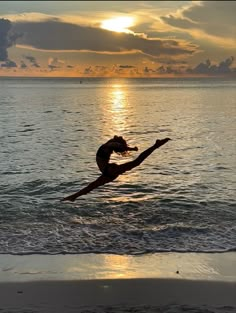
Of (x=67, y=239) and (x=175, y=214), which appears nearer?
(x=67, y=239)

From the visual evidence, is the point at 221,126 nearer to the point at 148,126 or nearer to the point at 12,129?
the point at 148,126

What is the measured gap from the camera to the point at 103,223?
12.9 metres

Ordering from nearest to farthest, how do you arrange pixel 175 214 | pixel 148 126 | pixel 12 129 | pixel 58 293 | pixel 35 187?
pixel 58 293, pixel 175 214, pixel 35 187, pixel 12 129, pixel 148 126

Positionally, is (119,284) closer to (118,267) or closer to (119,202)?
(118,267)

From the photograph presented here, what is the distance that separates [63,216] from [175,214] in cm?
316

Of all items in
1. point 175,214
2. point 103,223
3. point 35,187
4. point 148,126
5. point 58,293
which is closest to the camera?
point 58,293

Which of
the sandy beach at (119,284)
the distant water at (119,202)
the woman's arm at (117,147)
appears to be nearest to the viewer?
the woman's arm at (117,147)

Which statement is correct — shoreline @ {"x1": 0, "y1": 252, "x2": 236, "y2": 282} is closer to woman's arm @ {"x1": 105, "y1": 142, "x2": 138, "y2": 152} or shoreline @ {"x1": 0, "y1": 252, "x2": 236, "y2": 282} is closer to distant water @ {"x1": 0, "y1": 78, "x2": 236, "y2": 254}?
distant water @ {"x1": 0, "y1": 78, "x2": 236, "y2": 254}

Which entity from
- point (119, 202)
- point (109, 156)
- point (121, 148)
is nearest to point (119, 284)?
point (109, 156)

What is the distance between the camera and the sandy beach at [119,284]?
296 inches

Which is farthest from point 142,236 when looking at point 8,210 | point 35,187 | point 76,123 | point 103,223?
point 76,123

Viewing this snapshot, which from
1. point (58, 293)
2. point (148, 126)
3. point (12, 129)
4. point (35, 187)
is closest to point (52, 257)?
point (58, 293)

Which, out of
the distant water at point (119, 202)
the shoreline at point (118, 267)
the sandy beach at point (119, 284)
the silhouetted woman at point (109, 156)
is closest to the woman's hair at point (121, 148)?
the silhouetted woman at point (109, 156)

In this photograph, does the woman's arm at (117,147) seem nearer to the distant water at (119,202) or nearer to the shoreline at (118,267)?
the distant water at (119,202)
